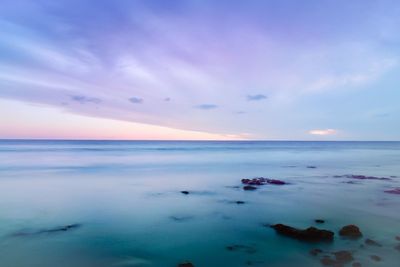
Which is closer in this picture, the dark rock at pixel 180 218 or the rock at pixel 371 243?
the rock at pixel 371 243

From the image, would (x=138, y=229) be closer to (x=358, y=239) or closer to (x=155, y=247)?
(x=155, y=247)

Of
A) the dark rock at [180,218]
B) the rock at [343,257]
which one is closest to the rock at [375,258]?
the rock at [343,257]

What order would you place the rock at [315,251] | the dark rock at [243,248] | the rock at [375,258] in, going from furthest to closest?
the dark rock at [243,248] → the rock at [315,251] → the rock at [375,258]

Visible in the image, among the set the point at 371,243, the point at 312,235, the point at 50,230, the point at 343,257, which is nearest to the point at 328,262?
the point at 343,257

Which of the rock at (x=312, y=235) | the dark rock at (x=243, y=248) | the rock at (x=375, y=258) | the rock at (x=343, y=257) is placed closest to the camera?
the rock at (x=343, y=257)

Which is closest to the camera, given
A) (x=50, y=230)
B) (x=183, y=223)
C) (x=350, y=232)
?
(x=350, y=232)

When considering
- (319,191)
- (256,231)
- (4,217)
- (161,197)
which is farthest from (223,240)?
(319,191)

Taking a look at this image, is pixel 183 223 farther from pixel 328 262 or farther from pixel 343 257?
pixel 343 257

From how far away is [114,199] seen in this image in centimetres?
1756

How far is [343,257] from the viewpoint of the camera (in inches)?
327

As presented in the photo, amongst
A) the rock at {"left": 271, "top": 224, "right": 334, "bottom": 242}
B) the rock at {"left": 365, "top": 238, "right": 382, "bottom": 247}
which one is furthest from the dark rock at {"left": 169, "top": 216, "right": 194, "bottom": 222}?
the rock at {"left": 365, "top": 238, "right": 382, "bottom": 247}

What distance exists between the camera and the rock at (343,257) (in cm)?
814

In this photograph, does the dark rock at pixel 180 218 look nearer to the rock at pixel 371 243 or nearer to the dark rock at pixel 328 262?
the dark rock at pixel 328 262

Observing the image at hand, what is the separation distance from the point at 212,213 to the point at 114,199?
7.03 metres
